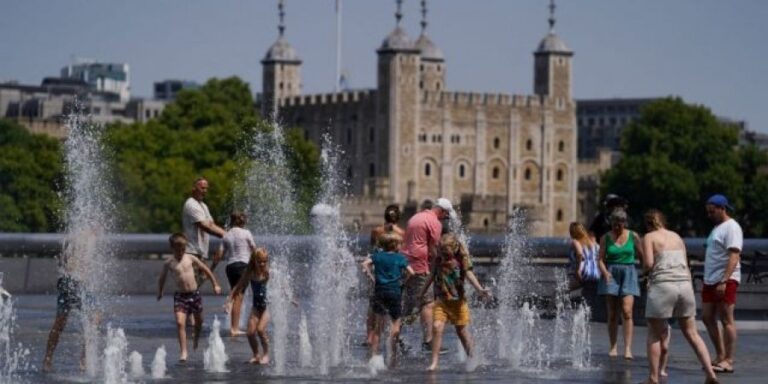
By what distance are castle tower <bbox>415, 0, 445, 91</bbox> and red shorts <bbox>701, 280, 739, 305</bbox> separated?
138 metres

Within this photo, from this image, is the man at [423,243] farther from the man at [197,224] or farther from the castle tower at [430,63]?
the castle tower at [430,63]

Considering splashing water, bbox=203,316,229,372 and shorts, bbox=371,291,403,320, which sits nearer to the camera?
splashing water, bbox=203,316,229,372

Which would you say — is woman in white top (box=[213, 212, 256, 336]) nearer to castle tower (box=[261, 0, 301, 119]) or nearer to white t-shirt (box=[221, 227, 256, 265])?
white t-shirt (box=[221, 227, 256, 265])

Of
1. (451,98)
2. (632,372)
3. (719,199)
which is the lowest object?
(632,372)

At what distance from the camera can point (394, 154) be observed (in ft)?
479

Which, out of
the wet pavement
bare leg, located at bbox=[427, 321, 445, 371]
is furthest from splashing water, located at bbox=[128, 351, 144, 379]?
bare leg, located at bbox=[427, 321, 445, 371]

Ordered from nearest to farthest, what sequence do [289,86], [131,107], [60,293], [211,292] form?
1. [60,293]
2. [211,292]
3. [289,86]
4. [131,107]

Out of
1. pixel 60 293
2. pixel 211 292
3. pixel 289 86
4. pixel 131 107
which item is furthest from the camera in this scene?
pixel 131 107

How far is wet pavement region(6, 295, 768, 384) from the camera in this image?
19.0 m

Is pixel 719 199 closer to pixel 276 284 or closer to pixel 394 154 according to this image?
pixel 276 284

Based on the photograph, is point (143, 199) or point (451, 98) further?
point (451, 98)

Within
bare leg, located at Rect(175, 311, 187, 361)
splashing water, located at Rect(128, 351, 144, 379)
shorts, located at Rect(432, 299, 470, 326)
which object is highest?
shorts, located at Rect(432, 299, 470, 326)

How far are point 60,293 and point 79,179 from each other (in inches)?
198

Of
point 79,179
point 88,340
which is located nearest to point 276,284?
point 79,179
